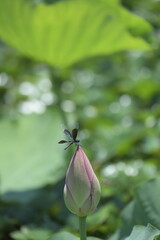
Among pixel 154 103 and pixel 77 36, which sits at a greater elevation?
pixel 154 103

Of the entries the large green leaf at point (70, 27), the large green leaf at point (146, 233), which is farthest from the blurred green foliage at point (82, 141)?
the large green leaf at point (146, 233)

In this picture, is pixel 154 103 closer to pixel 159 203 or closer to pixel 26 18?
pixel 26 18

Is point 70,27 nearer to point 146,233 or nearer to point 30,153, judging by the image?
point 30,153

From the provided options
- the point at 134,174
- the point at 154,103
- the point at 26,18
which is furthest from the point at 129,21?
the point at 154,103

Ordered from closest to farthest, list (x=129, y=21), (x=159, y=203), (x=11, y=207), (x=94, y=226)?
(x=159, y=203)
(x=94, y=226)
(x=11, y=207)
(x=129, y=21)

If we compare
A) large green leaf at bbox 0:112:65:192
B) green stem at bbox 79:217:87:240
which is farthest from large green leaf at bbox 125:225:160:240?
large green leaf at bbox 0:112:65:192

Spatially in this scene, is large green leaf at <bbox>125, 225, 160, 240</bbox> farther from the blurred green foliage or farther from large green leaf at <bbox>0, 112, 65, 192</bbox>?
large green leaf at <bbox>0, 112, 65, 192</bbox>

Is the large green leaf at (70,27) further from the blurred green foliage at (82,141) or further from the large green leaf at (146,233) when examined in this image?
the large green leaf at (146,233)
